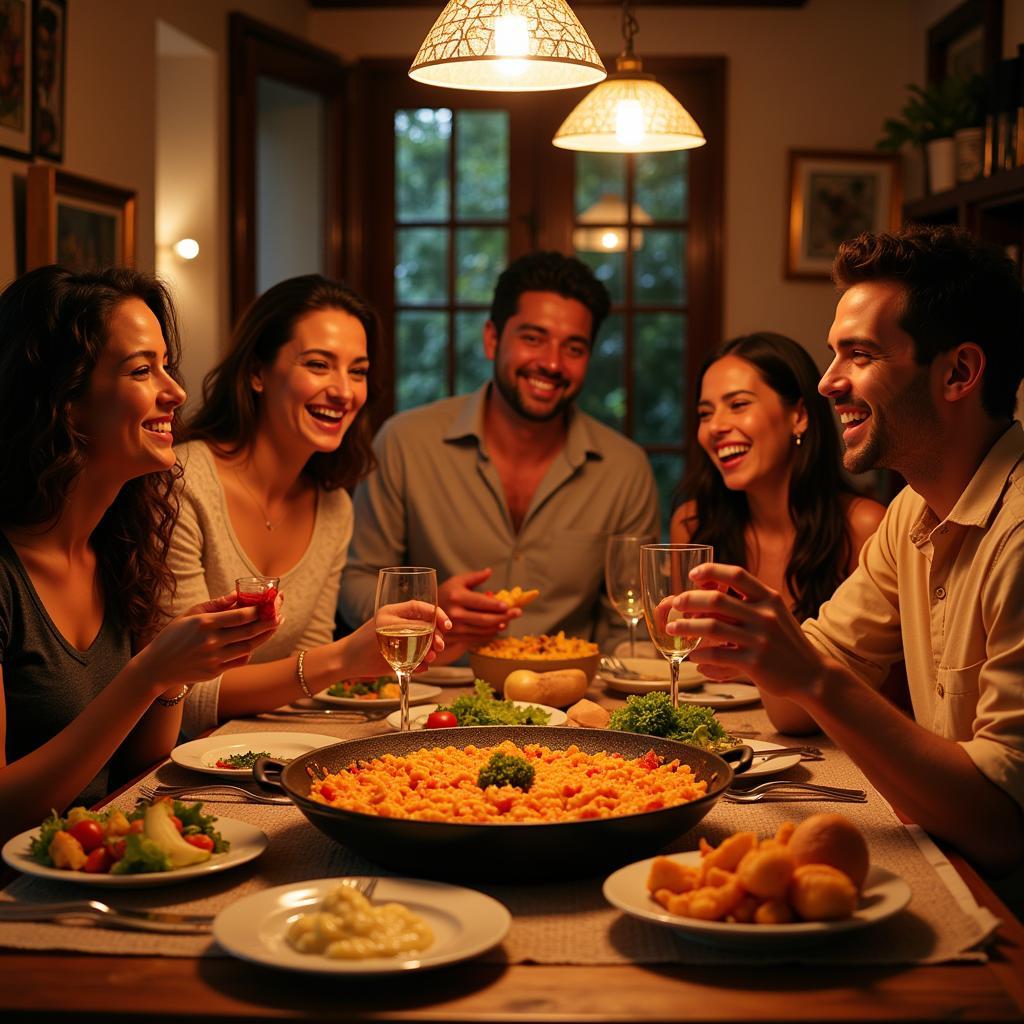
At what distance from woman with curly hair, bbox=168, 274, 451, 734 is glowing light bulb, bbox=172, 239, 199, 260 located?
160cm

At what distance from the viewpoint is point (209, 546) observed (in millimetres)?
2559

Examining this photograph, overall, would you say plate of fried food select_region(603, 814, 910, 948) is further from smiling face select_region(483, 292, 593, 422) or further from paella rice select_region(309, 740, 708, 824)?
smiling face select_region(483, 292, 593, 422)

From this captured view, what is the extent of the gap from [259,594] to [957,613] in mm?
924

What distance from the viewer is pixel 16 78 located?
10.4ft

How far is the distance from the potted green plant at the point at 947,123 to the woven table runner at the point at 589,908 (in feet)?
9.97

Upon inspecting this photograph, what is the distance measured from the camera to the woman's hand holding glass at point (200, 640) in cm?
157

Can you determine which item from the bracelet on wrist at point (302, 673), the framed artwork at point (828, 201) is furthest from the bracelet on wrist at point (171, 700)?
the framed artwork at point (828, 201)

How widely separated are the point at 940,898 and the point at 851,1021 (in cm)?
30

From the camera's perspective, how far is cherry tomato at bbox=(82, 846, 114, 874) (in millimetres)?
1226

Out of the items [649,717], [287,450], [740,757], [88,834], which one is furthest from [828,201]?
[88,834]

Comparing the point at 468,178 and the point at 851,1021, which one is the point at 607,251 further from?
the point at 851,1021

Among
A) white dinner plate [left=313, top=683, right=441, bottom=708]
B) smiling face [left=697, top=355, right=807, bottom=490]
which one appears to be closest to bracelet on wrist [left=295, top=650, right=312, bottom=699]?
white dinner plate [left=313, top=683, right=441, bottom=708]

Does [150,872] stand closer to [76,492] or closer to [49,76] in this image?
[76,492]

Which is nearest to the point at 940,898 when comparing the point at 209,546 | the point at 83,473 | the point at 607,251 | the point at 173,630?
the point at 173,630
